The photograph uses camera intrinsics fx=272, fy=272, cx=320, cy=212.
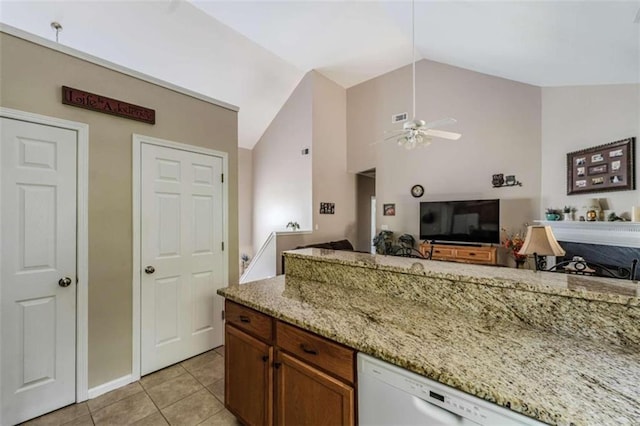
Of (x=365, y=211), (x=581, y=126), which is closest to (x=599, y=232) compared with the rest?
(x=581, y=126)

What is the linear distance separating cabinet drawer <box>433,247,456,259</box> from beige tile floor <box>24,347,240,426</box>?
13.7 feet

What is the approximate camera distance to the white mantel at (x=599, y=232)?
10.5 ft

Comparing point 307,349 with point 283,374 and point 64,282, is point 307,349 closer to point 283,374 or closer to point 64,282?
point 283,374

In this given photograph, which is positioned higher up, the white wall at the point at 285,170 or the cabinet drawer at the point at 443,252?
the white wall at the point at 285,170

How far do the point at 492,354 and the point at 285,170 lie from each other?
589 centimetres

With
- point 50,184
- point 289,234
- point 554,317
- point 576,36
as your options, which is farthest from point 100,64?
point 576,36

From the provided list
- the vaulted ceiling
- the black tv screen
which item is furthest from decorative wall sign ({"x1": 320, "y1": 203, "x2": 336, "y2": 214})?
the vaulted ceiling

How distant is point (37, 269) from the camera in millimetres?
1882

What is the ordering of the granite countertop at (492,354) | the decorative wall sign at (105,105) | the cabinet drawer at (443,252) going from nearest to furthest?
the granite countertop at (492,354), the decorative wall sign at (105,105), the cabinet drawer at (443,252)

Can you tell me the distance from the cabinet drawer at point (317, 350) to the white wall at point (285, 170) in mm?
4426

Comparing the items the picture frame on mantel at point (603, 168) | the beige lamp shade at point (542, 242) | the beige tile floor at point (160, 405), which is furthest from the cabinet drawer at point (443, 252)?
the beige tile floor at point (160, 405)

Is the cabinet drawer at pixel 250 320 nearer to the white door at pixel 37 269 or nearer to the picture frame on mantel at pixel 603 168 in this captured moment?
the white door at pixel 37 269

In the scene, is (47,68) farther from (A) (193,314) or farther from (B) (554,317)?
(B) (554,317)

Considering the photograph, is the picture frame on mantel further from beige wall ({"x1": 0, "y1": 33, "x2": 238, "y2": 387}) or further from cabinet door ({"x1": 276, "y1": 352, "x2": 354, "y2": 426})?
beige wall ({"x1": 0, "y1": 33, "x2": 238, "y2": 387})
